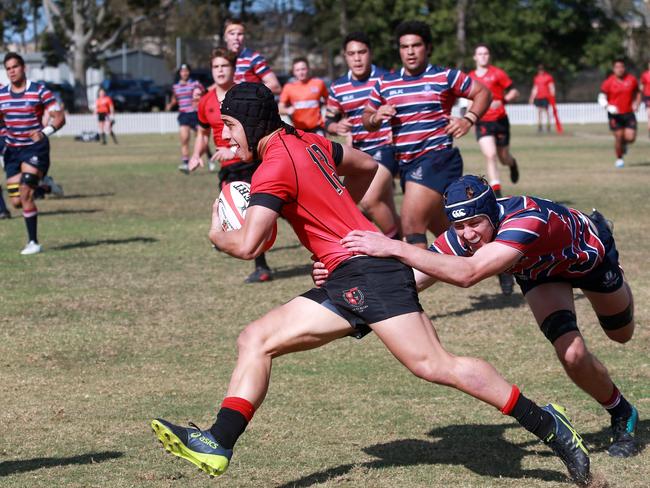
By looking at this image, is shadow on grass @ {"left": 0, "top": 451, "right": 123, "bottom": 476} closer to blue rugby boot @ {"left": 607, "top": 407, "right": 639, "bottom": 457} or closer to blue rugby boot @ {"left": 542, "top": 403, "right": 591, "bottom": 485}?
blue rugby boot @ {"left": 542, "top": 403, "right": 591, "bottom": 485}

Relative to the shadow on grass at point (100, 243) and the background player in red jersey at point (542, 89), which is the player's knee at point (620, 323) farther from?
the background player in red jersey at point (542, 89)

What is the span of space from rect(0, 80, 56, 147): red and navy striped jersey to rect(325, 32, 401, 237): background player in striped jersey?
11.8 ft

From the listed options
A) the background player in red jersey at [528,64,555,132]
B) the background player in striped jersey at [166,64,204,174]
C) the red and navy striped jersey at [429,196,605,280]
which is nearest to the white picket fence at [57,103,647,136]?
the background player in red jersey at [528,64,555,132]

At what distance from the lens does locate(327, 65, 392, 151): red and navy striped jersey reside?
1167 cm

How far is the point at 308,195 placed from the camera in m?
5.05

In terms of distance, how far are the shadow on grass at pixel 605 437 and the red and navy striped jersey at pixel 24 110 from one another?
8.91 meters

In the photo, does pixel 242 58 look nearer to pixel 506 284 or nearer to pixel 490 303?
pixel 506 284

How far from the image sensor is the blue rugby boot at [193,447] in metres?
4.79

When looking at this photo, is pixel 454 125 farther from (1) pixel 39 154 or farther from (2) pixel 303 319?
(1) pixel 39 154

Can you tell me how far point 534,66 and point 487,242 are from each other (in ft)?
213

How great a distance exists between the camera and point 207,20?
83125 millimetres

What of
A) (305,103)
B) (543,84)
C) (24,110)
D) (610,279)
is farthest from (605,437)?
(543,84)

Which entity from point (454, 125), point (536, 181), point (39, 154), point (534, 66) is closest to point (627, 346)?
point (454, 125)

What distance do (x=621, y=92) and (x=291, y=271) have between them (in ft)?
42.4
